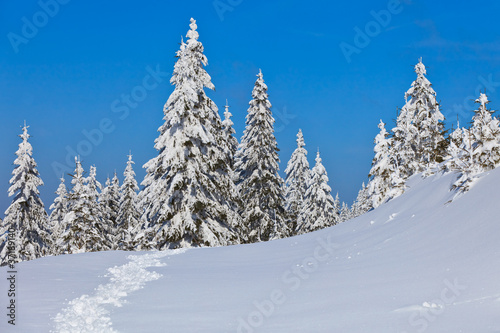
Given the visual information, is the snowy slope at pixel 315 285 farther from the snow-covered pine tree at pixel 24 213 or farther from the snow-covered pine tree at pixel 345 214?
the snow-covered pine tree at pixel 345 214

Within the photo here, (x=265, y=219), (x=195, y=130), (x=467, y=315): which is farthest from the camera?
(x=265, y=219)

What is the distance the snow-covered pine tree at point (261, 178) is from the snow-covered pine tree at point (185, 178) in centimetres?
1096

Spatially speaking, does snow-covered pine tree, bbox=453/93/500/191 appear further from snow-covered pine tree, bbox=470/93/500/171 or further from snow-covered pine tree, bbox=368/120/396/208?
snow-covered pine tree, bbox=368/120/396/208

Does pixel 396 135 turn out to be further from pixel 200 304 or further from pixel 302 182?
pixel 200 304

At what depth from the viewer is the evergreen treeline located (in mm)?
20984

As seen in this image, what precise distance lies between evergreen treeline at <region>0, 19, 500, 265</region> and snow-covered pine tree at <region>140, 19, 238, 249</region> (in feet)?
0.17

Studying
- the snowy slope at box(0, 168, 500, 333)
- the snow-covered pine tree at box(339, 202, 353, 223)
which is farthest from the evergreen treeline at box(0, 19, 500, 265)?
the snow-covered pine tree at box(339, 202, 353, 223)

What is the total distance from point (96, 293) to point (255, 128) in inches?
1021

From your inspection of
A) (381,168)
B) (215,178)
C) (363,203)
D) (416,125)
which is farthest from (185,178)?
(363,203)

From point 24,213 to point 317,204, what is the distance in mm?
27092

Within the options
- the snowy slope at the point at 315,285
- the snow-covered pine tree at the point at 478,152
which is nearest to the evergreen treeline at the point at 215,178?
the snow-covered pine tree at the point at 478,152

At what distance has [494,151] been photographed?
1321 cm

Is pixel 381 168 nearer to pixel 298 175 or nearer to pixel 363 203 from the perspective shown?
pixel 298 175

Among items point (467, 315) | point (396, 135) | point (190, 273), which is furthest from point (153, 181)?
point (396, 135)
